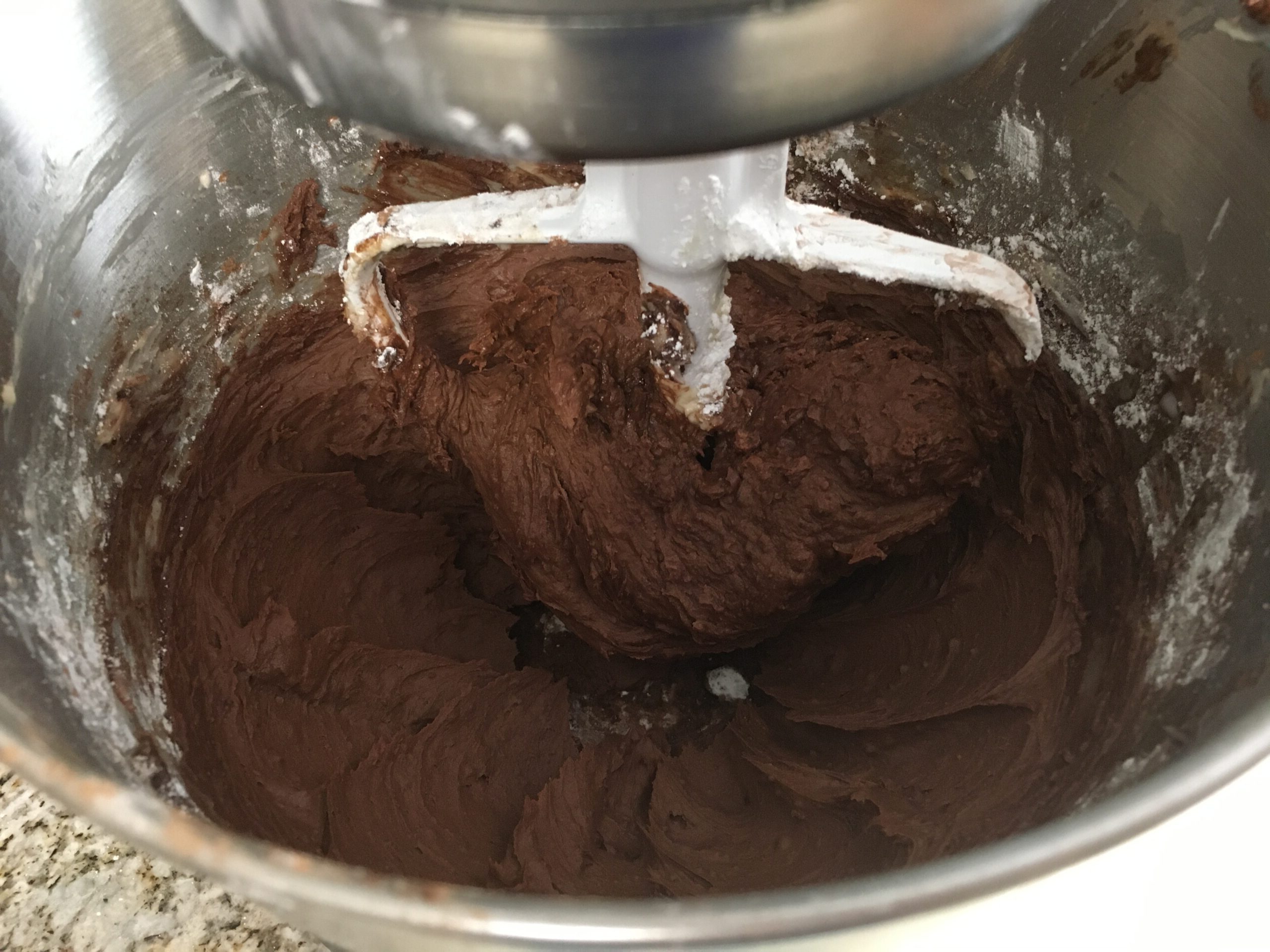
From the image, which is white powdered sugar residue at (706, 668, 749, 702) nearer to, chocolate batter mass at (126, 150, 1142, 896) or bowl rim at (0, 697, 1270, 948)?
chocolate batter mass at (126, 150, 1142, 896)

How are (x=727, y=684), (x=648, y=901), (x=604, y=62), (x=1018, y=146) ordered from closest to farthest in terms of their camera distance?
1. (x=604, y=62)
2. (x=648, y=901)
3. (x=1018, y=146)
4. (x=727, y=684)

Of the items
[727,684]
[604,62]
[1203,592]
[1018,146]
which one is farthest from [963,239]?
[604,62]

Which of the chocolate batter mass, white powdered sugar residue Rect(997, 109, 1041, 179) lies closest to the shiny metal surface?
the chocolate batter mass

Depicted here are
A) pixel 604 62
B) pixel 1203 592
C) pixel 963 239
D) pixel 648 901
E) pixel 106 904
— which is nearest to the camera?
pixel 604 62

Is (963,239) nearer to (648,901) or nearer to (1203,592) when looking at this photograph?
(1203,592)

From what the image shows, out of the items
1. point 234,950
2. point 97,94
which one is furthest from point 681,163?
point 234,950

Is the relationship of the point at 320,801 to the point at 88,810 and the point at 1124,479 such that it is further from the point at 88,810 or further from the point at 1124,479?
the point at 1124,479

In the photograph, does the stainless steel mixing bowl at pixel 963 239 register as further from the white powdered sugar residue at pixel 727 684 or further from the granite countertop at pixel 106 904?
the white powdered sugar residue at pixel 727 684
